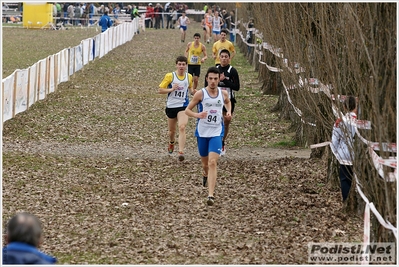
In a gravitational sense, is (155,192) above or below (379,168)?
below

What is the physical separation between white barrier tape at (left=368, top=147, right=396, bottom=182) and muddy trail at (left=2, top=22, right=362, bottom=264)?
49.0 inches

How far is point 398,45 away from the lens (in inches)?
322

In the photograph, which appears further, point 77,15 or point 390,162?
point 77,15

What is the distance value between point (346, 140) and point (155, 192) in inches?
135

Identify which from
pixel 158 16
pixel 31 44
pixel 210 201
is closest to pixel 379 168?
pixel 210 201

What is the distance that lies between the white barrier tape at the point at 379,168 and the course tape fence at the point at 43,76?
30.6 feet

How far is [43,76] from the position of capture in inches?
881

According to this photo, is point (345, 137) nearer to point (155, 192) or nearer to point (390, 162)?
point (390, 162)

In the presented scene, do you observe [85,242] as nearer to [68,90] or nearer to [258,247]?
[258,247]

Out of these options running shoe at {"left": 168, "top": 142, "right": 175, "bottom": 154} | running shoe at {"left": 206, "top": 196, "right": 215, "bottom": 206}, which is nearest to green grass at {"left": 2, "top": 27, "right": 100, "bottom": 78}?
running shoe at {"left": 168, "top": 142, "right": 175, "bottom": 154}

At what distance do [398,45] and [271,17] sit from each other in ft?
34.9

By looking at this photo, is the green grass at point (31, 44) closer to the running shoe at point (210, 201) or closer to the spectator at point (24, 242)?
the running shoe at point (210, 201)

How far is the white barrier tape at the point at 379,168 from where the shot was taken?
8385 mm

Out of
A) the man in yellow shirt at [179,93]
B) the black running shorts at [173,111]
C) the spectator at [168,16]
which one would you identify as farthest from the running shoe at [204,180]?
the spectator at [168,16]
